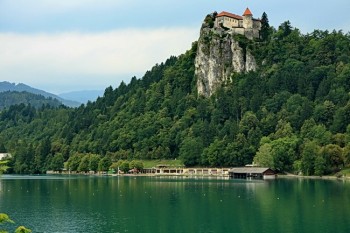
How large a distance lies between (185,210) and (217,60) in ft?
426

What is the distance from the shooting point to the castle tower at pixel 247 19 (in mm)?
186775

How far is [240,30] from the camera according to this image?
19100 cm

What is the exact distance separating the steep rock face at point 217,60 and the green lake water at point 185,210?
9882 centimetres

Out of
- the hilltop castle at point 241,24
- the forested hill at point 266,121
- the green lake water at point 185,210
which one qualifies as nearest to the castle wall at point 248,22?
the hilltop castle at point 241,24

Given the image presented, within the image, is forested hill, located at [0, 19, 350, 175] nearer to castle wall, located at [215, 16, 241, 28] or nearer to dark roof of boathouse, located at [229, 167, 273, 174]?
dark roof of boathouse, located at [229, 167, 273, 174]

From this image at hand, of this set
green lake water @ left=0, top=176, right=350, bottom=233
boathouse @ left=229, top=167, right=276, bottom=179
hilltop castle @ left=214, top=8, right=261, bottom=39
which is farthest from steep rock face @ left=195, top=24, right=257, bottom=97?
green lake water @ left=0, top=176, right=350, bottom=233

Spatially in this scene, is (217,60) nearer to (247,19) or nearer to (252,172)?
(247,19)

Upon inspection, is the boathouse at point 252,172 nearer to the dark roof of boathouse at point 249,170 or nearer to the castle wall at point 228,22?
the dark roof of boathouse at point 249,170

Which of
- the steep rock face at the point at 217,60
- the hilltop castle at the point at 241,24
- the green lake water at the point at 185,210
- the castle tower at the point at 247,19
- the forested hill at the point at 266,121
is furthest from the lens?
the hilltop castle at the point at 241,24

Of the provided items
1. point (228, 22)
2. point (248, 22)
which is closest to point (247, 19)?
point (248, 22)

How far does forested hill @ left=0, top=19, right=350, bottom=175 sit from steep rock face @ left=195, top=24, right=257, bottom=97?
340 centimetres

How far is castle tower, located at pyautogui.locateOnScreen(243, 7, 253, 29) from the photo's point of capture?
613 ft

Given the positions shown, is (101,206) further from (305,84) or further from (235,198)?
(305,84)

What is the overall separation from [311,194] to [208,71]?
114081 millimetres
